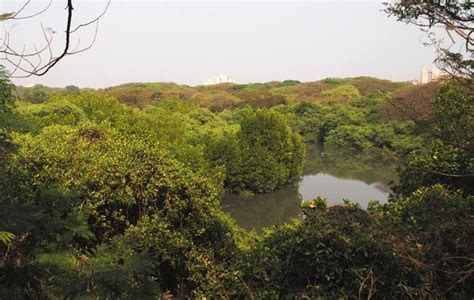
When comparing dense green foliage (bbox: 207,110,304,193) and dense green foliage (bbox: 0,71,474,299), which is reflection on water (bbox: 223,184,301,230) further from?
dense green foliage (bbox: 0,71,474,299)

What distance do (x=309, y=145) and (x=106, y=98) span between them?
2814 centimetres

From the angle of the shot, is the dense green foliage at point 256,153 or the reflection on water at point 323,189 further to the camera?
the dense green foliage at point 256,153

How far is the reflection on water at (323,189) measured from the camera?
17.4 meters

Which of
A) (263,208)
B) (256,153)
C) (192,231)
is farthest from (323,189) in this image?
(192,231)

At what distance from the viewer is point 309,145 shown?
43.8m

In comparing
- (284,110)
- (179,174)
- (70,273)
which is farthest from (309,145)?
(70,273)

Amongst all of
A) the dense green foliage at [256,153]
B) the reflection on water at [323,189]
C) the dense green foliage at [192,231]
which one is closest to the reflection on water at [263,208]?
the reflection on water at [323,189]

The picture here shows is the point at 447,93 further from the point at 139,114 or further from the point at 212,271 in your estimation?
the point at 139,114

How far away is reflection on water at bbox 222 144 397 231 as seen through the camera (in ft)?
57.1

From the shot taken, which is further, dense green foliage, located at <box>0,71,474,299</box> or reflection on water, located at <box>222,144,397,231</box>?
reflection on water, located at <box>222,144,397,231</box>

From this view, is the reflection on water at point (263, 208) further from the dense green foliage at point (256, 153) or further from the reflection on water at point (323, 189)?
the dense green foliage at point (256, 153)

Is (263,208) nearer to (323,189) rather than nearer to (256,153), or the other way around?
(256,153)

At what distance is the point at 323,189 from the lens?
22984 mm

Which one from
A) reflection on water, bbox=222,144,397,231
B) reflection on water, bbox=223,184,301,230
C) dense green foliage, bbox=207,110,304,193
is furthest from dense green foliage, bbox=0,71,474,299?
dense green foliage, bbox=207,110,304,193
